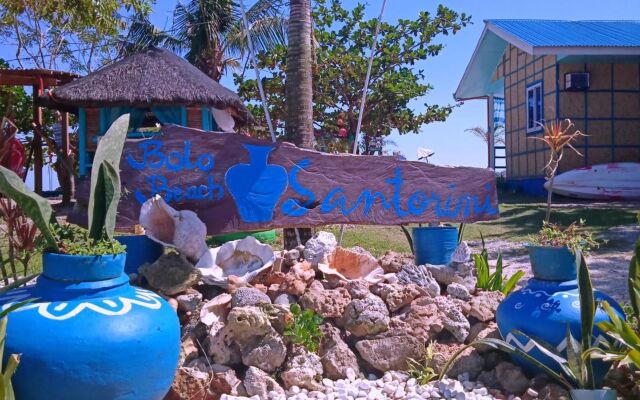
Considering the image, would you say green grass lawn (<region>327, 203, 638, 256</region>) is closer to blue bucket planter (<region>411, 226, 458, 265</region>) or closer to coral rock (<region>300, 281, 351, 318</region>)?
blue bucket planter (<region>411, 226, 458, 265</region>)

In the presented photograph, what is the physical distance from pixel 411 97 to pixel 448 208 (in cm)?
1227

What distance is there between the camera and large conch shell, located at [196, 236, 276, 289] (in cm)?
420

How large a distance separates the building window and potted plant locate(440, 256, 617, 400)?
45.9 ft

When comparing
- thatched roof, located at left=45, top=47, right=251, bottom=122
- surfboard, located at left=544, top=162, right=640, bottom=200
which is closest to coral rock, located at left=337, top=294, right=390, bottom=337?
thatched roof, located at left=45, top=47, right=251, bottom=122

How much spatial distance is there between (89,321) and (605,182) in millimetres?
14425

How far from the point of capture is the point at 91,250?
111 inches

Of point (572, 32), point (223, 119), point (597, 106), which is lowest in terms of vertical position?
point (223, 119)

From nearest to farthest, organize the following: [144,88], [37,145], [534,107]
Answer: [144,88] → [37,145] → [534,107]

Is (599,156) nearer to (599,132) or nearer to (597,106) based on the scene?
(599,132)

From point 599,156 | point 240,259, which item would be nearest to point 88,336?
point 240,259

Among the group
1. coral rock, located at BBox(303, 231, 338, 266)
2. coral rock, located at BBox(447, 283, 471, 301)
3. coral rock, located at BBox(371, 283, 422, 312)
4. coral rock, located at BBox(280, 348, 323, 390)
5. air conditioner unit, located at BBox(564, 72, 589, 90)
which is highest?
air conditioner unit, located at BBox(564, 72, 589, 90)

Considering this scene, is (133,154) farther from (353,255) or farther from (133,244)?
(353,255)

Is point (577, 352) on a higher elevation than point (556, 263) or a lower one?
lower

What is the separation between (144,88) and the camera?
11.4m
